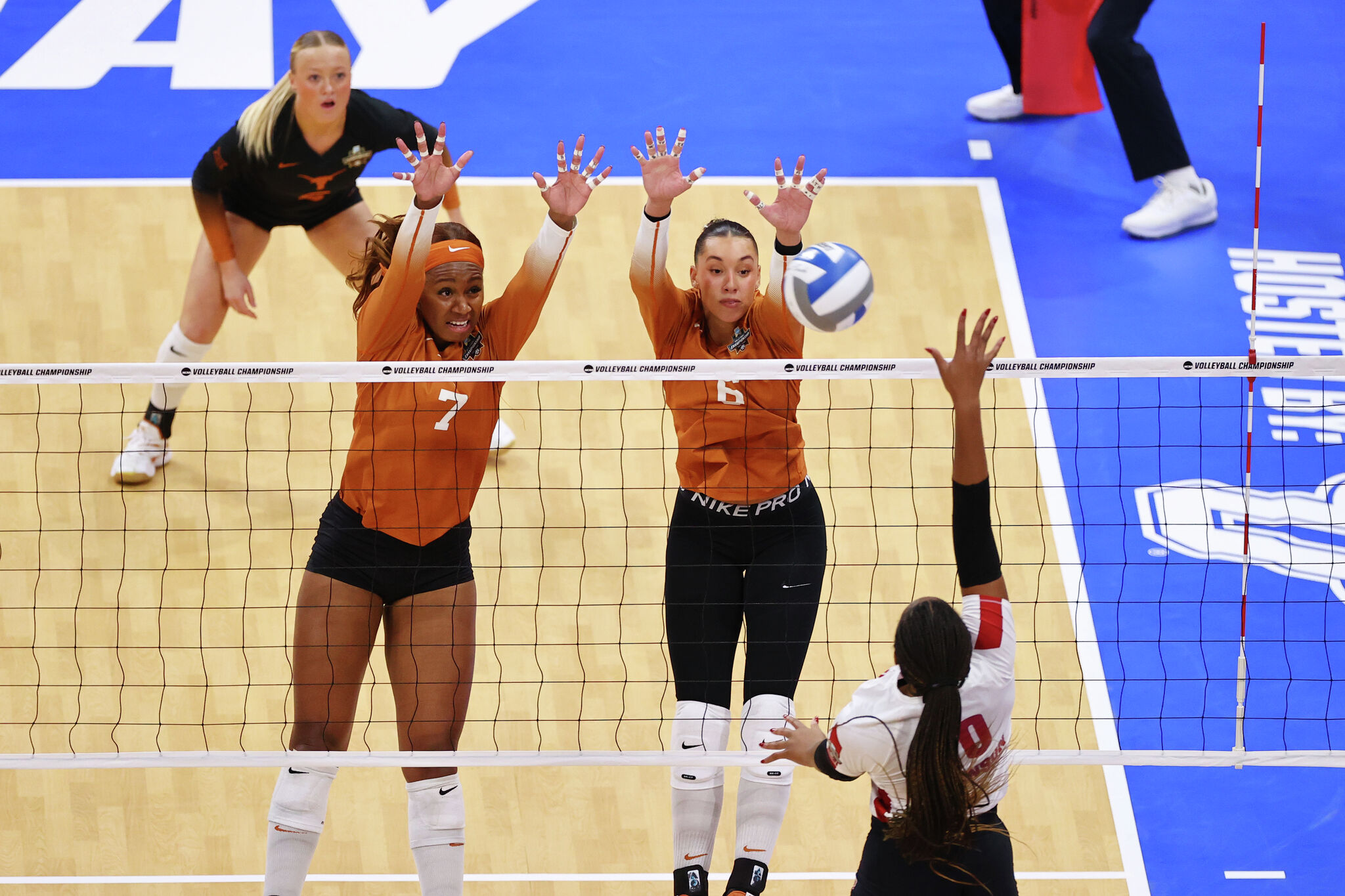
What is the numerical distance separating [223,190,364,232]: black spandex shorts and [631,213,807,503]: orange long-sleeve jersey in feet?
8.38

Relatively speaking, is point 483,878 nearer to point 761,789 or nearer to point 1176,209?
point 761,789

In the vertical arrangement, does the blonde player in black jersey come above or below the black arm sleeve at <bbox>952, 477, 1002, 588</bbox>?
above

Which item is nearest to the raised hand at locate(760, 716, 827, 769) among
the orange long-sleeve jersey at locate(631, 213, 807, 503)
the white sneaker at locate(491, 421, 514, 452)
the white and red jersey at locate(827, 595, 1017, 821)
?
the white and red jersey at locate(827, 595, 1017, 821)

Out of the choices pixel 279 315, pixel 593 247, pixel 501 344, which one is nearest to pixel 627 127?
pixel 593 247

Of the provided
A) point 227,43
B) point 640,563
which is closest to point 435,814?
point 640,563

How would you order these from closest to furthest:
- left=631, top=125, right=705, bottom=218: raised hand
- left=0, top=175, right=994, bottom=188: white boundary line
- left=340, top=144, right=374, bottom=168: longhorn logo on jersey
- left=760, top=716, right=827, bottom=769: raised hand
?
left=760, top=716, right=827, bottom=769: raised hand
left=631, top=125, right=705, bottom=218: raised hand
left=340, top=144, right=374, bottom=168: longhorn logo on jersey
left=0, top=175, right=994, bottom=188: white boundary line

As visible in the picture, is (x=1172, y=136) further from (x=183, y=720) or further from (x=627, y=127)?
(x=183, y=720)

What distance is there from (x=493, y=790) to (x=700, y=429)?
1769mm

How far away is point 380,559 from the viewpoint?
469 centimetres

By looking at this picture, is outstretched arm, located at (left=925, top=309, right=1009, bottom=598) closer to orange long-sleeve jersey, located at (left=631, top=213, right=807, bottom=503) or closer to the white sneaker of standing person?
orange long-sleeve jersey, located at (left=631, top=213, right=807, bottom=503)

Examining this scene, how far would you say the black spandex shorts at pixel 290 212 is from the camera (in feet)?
22.5

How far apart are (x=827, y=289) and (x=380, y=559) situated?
5.09 ft

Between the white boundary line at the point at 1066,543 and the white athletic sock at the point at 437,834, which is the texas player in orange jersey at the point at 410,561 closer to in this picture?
the white athletic sock at the point at 437,834

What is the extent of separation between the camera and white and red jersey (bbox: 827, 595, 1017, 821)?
146 inches
